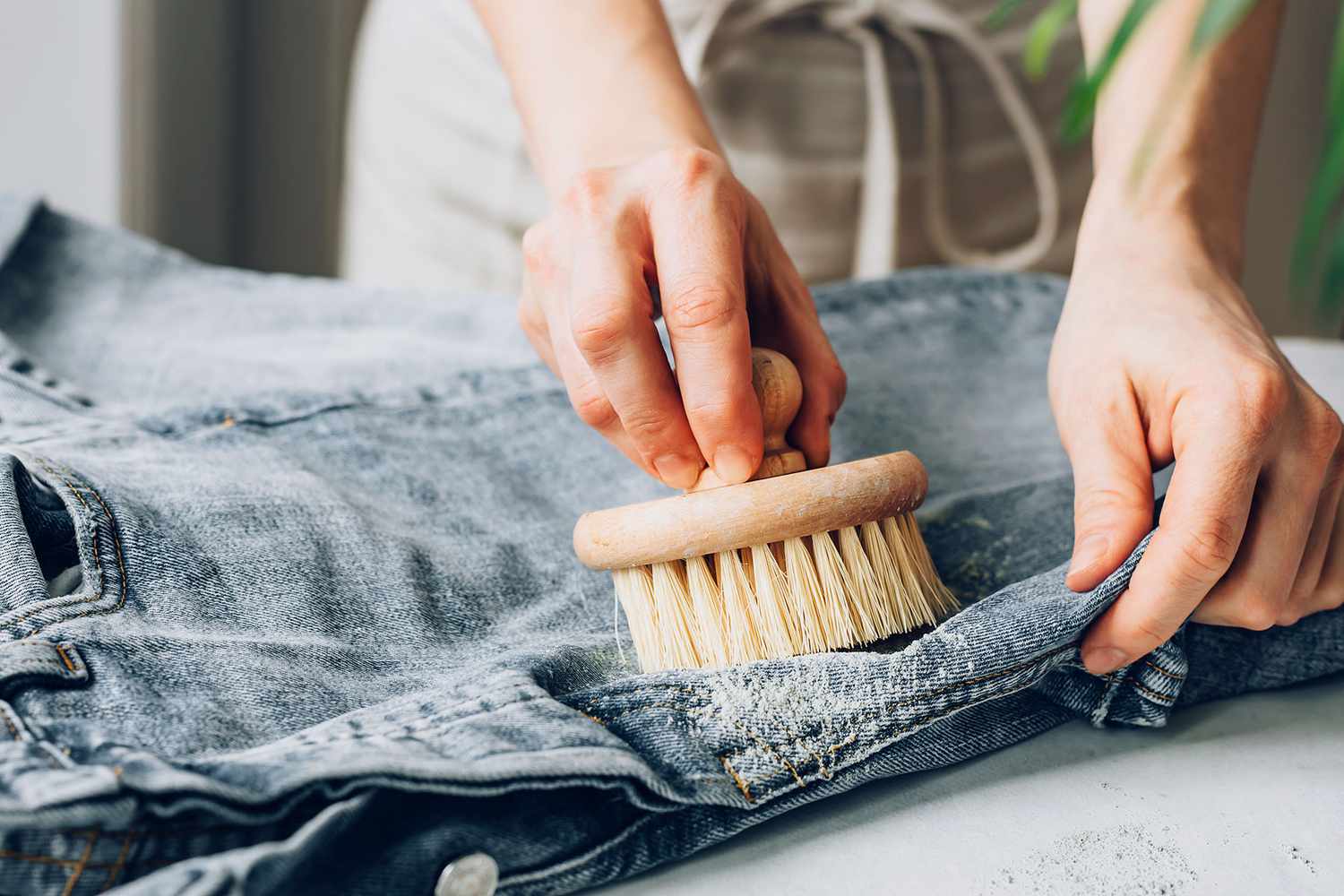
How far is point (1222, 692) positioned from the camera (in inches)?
25.8

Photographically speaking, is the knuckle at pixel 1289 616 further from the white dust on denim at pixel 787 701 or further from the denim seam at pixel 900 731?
the white dust on denim at pixel 787 701

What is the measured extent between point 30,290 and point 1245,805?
104cm

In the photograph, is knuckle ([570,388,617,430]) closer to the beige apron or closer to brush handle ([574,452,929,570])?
brush handle ([574,452,929,570])

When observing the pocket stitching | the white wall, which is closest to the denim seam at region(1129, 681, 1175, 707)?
the pocket stitching

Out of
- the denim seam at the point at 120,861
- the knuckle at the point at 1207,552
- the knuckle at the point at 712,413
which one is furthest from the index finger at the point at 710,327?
the denim seam at the point at 120,861

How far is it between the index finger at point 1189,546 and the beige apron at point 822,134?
0.79m

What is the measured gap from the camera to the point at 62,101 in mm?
1754

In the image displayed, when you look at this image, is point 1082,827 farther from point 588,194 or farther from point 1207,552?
point 588,194

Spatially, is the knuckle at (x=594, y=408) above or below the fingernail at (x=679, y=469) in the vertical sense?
above

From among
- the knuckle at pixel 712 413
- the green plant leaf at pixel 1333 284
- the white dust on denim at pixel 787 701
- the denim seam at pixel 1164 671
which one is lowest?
the denim seam at pixel 1164 671

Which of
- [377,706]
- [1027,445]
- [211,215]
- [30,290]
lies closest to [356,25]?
[211,215]

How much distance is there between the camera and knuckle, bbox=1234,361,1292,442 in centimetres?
59

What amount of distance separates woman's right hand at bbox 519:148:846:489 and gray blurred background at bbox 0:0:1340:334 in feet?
3.50

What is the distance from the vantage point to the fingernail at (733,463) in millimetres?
624
